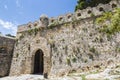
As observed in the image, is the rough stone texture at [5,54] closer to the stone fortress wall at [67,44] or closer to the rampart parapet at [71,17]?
the stone fortress wall at [67,44]

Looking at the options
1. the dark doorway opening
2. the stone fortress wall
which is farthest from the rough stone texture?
the dark doorway opening

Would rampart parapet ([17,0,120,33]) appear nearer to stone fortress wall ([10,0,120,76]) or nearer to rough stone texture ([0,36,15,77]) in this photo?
stone fortress wall ([10,0,120,76])

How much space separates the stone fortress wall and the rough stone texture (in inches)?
22.9

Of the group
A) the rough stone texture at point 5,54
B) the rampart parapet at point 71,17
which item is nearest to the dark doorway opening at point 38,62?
the rampart parapet at point 71,17

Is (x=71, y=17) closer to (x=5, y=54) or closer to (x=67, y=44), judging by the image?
(x=67, y=44)

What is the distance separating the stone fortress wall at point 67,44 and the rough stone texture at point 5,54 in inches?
22.9

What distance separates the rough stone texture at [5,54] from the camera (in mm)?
18106

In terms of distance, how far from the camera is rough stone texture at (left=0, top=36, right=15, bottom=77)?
59.4ft

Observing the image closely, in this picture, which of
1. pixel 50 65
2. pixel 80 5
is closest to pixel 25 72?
pixel 50 65

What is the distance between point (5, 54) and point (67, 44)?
6419 millimetres

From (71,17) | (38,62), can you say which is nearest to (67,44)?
(71,17)

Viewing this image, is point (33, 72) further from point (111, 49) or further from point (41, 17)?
point (111, 49)

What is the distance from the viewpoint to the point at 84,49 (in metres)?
14.4

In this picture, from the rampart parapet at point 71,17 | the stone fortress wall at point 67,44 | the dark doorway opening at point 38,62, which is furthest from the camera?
the dark doorway opening at point 38,62
